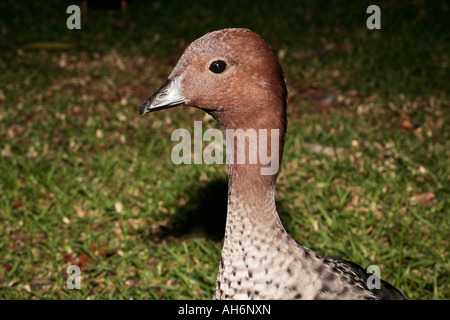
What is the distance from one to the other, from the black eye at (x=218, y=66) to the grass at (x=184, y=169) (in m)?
1.50

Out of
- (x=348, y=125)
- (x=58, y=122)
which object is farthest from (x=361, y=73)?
(x=58, y=122)

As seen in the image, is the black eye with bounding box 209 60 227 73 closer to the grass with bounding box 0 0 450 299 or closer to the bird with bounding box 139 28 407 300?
the bird with bounding box 139 28 407 300

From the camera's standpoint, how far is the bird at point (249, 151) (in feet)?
6.48

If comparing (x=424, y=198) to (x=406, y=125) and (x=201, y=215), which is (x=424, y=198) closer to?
(x=406, y=125)

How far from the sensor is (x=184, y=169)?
4.10 m

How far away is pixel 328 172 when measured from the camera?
157 inches

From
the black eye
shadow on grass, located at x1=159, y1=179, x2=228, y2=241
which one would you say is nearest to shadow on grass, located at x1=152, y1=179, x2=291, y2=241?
shadow on grass, located at x1=159, y1=179, x2=228, y2=241

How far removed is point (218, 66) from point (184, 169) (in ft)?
7.14

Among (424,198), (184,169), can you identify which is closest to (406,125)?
(424,198)

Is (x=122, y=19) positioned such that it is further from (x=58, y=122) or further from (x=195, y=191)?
(x=195, y=191)

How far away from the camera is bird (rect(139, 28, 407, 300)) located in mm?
1976

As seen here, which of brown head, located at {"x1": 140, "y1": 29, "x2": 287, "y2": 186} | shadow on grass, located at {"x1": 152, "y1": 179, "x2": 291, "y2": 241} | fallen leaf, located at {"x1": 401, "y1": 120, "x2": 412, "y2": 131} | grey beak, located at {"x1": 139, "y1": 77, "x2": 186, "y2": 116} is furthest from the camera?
fallen leaf, located at {"x1": 401, "y1": 120, "x2": 412, "y2": 131}

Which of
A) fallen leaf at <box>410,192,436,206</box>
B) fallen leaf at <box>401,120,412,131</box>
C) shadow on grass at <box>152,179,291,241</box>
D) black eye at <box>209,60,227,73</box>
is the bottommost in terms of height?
shadow on grass at <box>152,179,291,241</box>

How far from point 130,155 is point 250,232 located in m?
2.47
